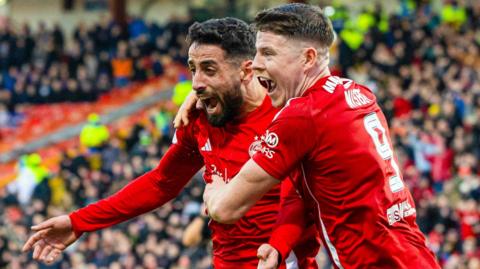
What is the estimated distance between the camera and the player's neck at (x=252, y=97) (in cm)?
552

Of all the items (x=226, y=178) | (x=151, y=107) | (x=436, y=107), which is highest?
(x=226, y=178)

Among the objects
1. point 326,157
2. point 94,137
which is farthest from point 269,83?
point 94,137

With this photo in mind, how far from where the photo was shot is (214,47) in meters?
5.39

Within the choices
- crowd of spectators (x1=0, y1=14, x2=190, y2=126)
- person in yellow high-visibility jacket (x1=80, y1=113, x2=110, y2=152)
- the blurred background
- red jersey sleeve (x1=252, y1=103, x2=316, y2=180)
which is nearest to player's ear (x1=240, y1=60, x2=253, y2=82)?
red jersey sleeve (x1=252, y1=103, x2=316, y2=180)

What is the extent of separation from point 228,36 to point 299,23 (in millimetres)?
891

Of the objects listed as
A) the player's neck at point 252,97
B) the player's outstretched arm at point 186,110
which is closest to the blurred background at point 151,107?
the player's outstretched arm at point 186,110

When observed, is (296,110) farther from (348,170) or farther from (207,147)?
(207,147)

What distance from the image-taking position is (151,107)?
2728 centimetres

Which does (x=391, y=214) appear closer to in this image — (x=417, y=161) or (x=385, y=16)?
(x=417, y=161)

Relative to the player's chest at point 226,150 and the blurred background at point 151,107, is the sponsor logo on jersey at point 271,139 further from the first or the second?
the blurred background at point 151,107

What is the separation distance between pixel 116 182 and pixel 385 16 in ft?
25.4

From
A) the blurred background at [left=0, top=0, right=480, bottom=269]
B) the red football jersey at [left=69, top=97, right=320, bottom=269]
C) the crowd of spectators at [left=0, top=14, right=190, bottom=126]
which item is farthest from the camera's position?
the crowd of spectators at [left=0, top=14, right=190, bottom=126]

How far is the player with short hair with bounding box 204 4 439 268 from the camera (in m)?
4.50

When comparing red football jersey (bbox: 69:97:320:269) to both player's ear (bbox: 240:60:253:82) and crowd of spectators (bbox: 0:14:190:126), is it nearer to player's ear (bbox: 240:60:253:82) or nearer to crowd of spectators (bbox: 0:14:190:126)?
player's ear (bbox: 240:60:253:82)
